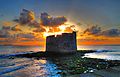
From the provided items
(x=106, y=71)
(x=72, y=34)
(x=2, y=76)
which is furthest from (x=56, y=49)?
(x=106, y=71)

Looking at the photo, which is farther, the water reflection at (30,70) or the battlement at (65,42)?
the battlement at (65,42)

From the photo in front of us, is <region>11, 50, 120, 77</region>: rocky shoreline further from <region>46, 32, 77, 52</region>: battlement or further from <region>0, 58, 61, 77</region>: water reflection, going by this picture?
<region>46, 32, 77, 52</region>: battlement

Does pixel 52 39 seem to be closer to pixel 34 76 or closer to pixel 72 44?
pixel 72 44

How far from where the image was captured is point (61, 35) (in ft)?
234

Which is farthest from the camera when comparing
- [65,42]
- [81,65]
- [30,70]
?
[65,42]

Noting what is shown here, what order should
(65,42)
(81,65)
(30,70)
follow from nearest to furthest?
1. (30,70)
2. (81,65)
3. (65,42)

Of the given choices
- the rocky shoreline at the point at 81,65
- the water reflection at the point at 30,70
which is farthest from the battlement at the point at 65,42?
the water reflection at the point at 30,70

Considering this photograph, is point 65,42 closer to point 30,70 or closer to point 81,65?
point 81,65

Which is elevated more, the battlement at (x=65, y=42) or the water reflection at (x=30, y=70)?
the battlement at (x=65, y=42)

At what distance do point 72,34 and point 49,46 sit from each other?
12.6 metres

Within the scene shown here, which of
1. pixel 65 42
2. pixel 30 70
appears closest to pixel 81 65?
pixel 30 70

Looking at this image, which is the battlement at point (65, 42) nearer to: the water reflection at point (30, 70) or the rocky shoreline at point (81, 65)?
the rocky shoreline at point (81, 65)

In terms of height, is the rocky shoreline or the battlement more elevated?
the battlement

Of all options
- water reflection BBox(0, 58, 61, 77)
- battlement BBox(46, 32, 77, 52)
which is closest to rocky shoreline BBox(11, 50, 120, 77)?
water reflection BBox(0, 58, 61, 77)
